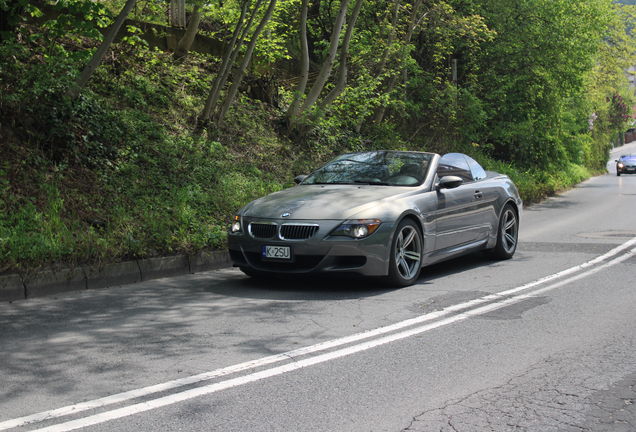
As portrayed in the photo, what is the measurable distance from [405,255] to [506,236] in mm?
2900

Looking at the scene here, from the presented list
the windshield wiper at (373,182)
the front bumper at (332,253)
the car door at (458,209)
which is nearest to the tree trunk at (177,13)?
the car door at (458,209)

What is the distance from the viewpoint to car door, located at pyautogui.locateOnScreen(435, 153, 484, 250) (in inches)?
310

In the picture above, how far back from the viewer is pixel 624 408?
3586 millimetres

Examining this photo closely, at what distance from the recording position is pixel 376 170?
8227 millimetres

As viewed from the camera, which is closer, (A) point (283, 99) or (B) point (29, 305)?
(B) point (29, 305)

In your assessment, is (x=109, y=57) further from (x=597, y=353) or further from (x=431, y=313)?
(x=597, y=353)

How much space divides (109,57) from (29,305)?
951 cm

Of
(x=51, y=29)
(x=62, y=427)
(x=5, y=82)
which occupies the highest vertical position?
(x=51, y=29)

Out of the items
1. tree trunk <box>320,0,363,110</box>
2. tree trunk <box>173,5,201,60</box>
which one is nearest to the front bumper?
tree trunk <box>320,0,363,110</box>

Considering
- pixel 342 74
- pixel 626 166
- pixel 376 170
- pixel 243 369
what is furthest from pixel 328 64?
pixel 626 166

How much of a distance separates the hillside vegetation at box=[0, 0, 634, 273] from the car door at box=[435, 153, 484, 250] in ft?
10.4

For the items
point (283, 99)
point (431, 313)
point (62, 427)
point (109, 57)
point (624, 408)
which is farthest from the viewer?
point (283, 99)

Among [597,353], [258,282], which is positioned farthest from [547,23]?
[597,353]

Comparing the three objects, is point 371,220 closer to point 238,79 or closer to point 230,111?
point 238,79
